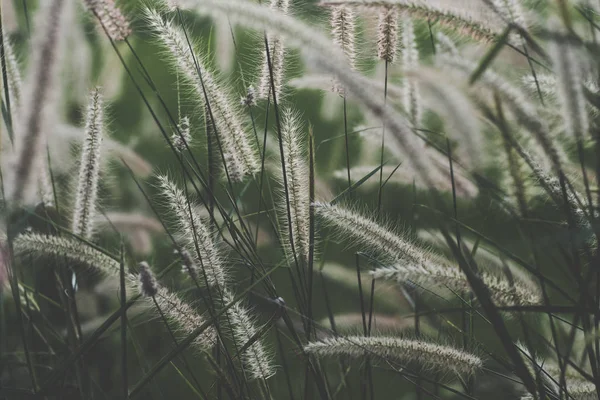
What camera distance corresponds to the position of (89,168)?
513 millimetres

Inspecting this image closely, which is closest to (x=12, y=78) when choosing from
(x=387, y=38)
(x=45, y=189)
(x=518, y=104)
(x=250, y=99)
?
(x=45, y=189)

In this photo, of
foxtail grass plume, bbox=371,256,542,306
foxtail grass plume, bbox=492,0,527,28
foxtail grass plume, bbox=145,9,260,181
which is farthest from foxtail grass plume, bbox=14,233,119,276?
foxtail grass plume, bbox=492,0,527,28

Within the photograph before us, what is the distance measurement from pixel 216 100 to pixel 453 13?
0.68 ft

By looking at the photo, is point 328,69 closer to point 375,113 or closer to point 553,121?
point 375,113

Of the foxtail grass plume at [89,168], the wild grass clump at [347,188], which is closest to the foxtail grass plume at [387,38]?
the wild grass clump at [347,188]

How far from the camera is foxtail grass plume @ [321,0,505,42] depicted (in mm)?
396

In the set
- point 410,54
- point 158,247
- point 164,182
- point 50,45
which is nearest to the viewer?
point 50,45

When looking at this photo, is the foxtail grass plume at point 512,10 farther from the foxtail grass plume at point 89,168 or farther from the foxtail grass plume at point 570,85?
the foxtail grass plume at point 89,168

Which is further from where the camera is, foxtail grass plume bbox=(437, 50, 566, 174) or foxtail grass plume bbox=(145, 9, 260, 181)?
foxtail grass plume bbox=(145, 9, 260, 181)

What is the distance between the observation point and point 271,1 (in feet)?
1.70

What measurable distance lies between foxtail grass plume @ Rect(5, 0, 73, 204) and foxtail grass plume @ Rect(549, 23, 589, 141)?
258mm

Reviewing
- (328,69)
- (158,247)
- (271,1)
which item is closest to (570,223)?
(328,69)

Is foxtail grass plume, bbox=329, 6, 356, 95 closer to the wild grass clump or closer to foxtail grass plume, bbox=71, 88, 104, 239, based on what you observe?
the wild grass clump

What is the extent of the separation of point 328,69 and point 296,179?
0.20m
